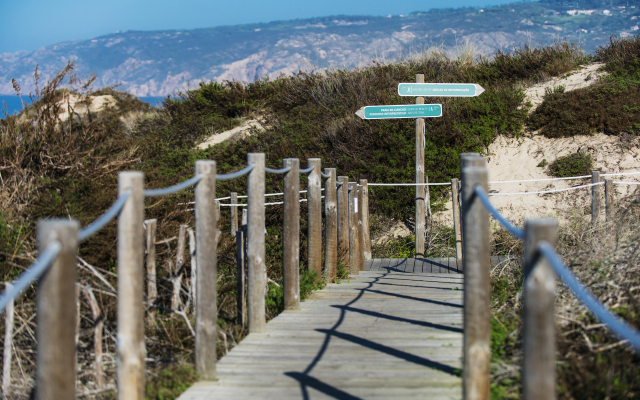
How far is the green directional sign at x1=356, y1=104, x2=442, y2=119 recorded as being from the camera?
10.2 m

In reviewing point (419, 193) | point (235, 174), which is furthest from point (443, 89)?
point (235, 174)

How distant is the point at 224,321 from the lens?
5223mm

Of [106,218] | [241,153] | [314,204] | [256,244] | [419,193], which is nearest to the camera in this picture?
[106,218]

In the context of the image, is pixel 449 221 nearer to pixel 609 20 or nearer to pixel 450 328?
pixel 450 328

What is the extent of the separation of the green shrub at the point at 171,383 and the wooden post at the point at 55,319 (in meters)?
1.28

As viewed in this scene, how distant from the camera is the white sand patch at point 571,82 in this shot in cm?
1510

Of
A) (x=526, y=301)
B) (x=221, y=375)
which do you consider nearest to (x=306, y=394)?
(x=221, y=375)

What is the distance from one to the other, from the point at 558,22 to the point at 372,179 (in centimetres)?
17231

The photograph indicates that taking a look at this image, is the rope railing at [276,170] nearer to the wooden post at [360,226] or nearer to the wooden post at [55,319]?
the wooden post at [55,319]

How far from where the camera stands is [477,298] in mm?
2678

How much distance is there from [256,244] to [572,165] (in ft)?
34.3

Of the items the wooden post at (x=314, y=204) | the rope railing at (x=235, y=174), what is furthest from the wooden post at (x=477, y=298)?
the wooden post at (x=314, y=204)

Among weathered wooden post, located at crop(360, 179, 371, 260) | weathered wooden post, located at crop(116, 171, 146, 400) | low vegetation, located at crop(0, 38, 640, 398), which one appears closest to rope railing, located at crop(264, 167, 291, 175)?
low vegetation, located at crop(0, 38, 640, 398)

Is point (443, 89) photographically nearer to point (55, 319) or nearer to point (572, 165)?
point (572, 165)
